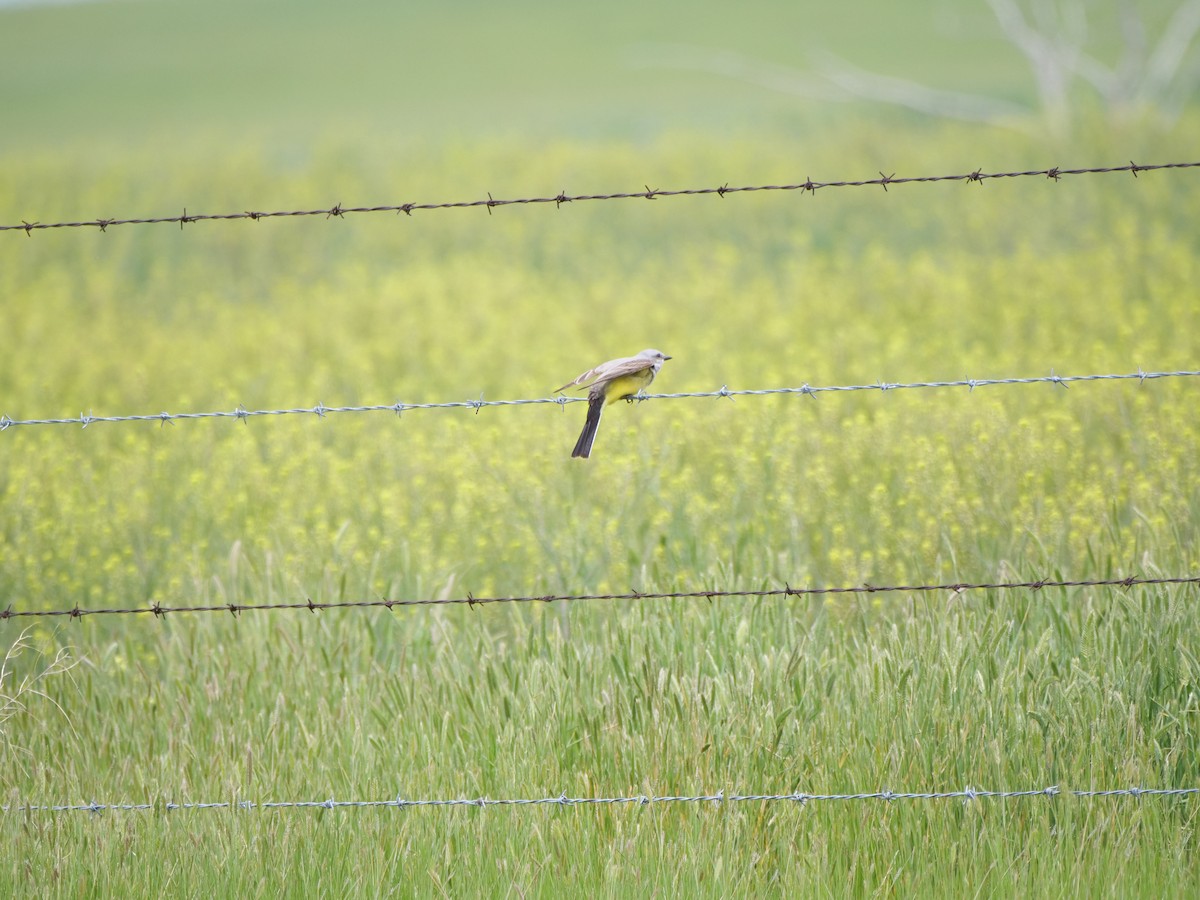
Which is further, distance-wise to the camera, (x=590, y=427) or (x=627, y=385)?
(x=627, y=385)

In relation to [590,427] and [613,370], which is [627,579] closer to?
[590,427]

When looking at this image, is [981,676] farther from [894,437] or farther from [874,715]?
[894,437]

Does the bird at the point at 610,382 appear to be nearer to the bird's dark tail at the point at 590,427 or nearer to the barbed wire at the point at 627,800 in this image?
the bird's dark tail at the point at 590,427

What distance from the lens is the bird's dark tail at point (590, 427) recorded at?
4438 millimetres

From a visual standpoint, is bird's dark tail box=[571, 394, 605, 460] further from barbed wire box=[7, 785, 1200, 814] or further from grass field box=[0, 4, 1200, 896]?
barbed wire box=[7, 785, 1200, 814]

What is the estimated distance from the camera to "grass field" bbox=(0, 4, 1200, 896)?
4.11 m

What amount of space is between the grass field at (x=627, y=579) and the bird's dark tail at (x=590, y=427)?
32.8 inches

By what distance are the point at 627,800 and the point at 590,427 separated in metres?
1.28

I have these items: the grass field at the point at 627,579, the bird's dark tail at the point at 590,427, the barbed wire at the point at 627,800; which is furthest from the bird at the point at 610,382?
the barbed wire at the point at 627,800

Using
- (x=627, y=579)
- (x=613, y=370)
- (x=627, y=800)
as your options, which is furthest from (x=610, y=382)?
(x=627, y=579)

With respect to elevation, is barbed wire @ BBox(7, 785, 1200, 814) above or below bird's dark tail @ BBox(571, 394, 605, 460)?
below

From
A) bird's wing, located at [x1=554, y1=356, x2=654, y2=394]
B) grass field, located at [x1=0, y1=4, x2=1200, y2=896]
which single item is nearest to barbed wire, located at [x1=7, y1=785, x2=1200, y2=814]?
grass field, located at [x1=0, y1=4, x2=1200, y2=896]

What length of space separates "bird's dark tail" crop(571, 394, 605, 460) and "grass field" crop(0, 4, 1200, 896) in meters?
0.83

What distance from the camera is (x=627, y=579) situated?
20.5 feet
